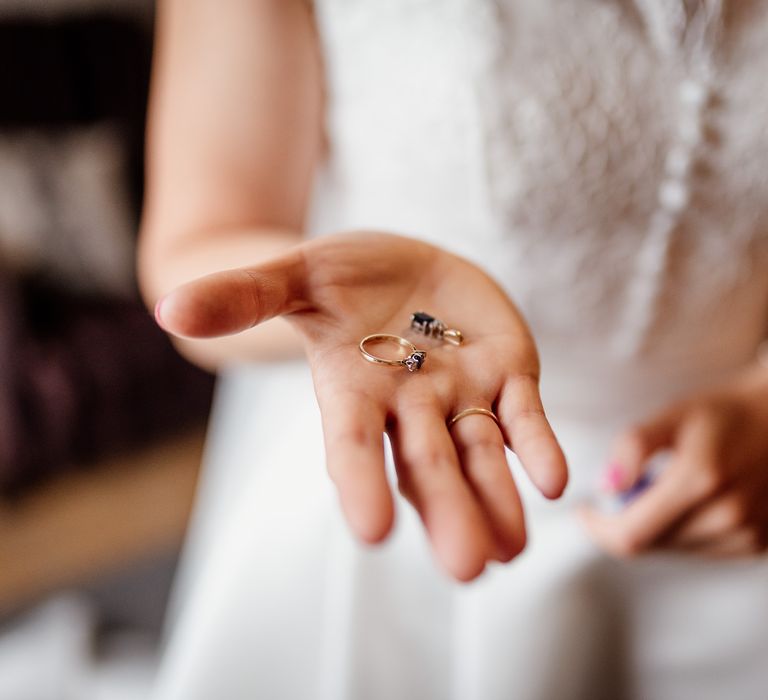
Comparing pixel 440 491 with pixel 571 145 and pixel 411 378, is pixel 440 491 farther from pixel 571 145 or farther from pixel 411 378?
pixel 571 145

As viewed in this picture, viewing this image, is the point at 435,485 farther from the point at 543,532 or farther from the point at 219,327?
the point at 543,532

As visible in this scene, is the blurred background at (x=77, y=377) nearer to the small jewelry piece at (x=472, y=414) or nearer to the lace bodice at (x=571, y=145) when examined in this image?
the lace bodice at (x=571, y=145)

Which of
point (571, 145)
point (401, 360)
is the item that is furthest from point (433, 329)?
point (571, 145)

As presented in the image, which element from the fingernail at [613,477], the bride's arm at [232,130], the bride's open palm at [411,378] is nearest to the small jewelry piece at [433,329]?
the bride's open palm at [411,378]

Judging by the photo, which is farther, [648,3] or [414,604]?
[414,604]

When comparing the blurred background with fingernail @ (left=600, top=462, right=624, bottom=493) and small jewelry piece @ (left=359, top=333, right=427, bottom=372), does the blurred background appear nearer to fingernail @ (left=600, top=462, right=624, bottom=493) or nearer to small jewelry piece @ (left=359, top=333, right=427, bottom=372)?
fingernail @ (left=600, top=462, right=624, bottom=493)

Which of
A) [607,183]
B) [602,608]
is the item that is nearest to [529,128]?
[607,183]
